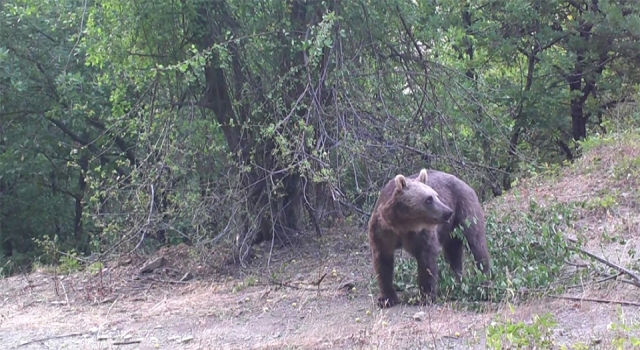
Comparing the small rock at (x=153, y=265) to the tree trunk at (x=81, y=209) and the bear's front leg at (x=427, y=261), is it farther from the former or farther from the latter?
the tree trunk at (x=81, y=209)

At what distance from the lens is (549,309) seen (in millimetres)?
7359

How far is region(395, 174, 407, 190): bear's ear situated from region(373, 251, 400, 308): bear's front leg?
28.8 inches

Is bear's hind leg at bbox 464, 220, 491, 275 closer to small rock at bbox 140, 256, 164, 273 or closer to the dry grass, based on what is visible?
the dry grass

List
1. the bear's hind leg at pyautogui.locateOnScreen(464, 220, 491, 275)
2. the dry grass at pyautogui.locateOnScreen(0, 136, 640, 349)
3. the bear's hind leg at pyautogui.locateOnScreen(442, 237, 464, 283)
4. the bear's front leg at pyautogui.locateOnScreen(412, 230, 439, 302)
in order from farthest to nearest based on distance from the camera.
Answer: the bear's hind leg at pyautogui.locateOnScreen(442, 237, 464, 283) < the bear's hind leg at pyautogui.locateOnScreen(464, 220, 491, 275) < the bear's front leg at pyautogui.locateOnScreen(412, 230, 439, 302) < the dry grass at pyautogui.locateOnScreen(0, 136, 640, 349)

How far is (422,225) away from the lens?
8.12 metres

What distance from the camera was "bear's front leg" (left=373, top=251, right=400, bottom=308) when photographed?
8.38 meters

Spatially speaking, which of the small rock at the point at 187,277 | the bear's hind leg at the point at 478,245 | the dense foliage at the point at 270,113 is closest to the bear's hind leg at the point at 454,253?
the bear's hind leg at the point at 478,245

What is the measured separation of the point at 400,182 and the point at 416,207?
0.96 feet

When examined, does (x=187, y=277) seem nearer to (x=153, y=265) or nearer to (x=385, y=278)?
(x=153, y=265)

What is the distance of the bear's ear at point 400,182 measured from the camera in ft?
26.4

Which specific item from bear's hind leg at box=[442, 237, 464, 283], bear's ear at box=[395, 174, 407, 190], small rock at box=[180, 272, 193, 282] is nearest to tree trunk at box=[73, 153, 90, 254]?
small rock at box=[180, 272, 193, 282]

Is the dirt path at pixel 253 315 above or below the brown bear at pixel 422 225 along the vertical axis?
below

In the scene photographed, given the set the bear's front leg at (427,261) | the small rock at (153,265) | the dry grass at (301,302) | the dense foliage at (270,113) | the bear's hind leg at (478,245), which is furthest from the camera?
the small rock at (153,265)

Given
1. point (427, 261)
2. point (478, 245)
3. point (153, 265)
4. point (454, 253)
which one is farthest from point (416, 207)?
point (153, 265)
